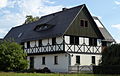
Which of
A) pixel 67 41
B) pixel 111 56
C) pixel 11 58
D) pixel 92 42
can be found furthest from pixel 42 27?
pixel 111 56

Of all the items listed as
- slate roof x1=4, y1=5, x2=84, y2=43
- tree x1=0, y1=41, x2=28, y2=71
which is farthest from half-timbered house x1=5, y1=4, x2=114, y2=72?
tree x1=0, y1=41, x2=28, y2=71

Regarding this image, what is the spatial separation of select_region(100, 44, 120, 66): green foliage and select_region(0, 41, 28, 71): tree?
9850 mm

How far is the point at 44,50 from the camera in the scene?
159ft

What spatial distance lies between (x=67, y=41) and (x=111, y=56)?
33.7 ft

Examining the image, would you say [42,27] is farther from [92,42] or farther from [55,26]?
[92,42]

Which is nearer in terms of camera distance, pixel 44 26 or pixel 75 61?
pixel 75 61

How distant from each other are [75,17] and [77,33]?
8.33 feet

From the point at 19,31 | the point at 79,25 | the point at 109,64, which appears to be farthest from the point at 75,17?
the point at 19,31

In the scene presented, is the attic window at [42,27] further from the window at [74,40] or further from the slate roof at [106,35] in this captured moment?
the slate roof at [106,35]

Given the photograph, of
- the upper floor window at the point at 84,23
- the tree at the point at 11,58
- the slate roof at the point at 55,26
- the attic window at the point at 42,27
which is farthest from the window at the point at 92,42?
the tree at the point at 11,58

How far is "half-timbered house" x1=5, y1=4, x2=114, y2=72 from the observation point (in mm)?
44938

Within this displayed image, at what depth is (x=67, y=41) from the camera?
45000mm

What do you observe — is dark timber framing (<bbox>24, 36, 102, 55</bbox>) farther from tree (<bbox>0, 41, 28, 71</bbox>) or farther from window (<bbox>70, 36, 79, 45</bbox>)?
tree (<bbox>0, 41, 28, 71</bbox>)

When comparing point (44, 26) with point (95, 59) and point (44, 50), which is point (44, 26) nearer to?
point (44, 50)
